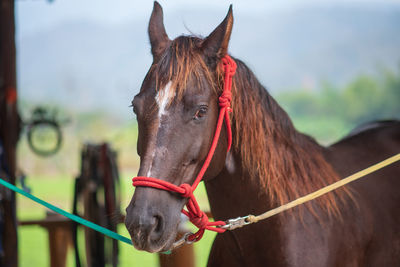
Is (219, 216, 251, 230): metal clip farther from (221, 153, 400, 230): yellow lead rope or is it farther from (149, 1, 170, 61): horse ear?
(149, 1, 170, 61): horse ear

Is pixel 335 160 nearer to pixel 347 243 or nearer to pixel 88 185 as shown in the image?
pixel 347 243

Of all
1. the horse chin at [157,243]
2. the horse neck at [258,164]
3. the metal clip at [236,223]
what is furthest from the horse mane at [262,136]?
the horse chin at [157,243]

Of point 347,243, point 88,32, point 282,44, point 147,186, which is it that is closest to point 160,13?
point 147,186

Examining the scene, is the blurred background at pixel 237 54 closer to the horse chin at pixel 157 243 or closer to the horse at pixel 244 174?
the horse at pixel 244 174

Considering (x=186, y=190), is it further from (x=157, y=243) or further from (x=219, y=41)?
(x=219, y=41)

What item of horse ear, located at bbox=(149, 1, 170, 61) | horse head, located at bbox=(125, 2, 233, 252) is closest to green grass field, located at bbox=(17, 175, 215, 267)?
horse ear, located at bbox=(149, 1, 170, 61)

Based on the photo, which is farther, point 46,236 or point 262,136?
point 46,236

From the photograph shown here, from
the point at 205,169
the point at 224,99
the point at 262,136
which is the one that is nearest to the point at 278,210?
the point at 262,136

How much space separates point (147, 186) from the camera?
136 centimetres

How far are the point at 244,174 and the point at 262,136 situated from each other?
177 mm

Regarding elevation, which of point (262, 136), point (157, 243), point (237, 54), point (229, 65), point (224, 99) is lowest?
point (157, 243)

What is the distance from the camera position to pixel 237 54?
11.3 meters

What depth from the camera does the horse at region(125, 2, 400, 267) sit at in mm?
1411

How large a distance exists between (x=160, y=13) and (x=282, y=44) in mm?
16291
